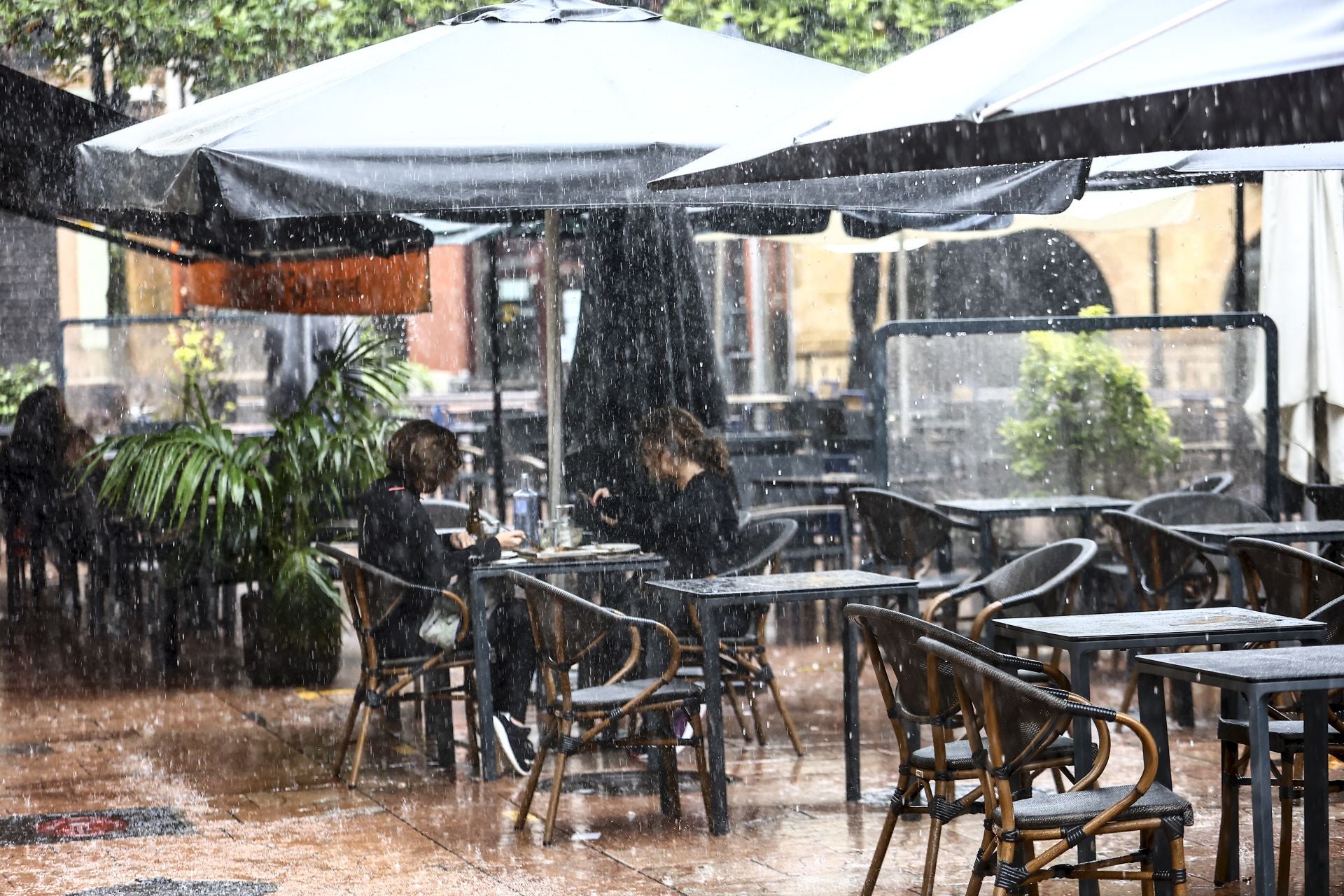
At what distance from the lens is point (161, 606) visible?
9805mm

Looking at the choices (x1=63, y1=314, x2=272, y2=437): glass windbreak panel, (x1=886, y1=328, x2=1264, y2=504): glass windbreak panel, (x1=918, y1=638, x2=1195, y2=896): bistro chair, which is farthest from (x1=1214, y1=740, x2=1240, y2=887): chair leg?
(x1=63, y1=314, x2=272, y2=437): glass windbreak panel

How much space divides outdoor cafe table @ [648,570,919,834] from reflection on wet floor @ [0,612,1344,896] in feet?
0.64

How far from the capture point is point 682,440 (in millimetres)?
6789

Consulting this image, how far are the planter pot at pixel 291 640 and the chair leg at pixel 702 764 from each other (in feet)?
10.3

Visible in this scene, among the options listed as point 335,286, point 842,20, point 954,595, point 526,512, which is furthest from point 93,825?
point 842,20

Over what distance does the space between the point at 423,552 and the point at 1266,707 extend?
3594 mm

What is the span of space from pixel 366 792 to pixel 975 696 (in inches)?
120

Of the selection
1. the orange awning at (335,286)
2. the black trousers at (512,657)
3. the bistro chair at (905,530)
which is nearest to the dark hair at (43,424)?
the orange awning at (335,286)

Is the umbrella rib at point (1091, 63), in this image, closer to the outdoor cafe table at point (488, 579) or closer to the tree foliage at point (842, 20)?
the outdoor cafe table at point (488, 579)

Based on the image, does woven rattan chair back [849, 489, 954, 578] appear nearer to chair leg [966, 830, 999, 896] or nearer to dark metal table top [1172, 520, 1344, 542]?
dark metal table top [1172, 520, 1344, 542]

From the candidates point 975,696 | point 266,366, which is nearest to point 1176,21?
point 975,696

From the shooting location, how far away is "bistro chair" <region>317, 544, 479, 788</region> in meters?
6.26

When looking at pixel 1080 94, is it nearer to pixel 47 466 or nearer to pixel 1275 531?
pixel 1275 531

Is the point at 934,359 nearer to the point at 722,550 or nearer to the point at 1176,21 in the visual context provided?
the point at 722,550
